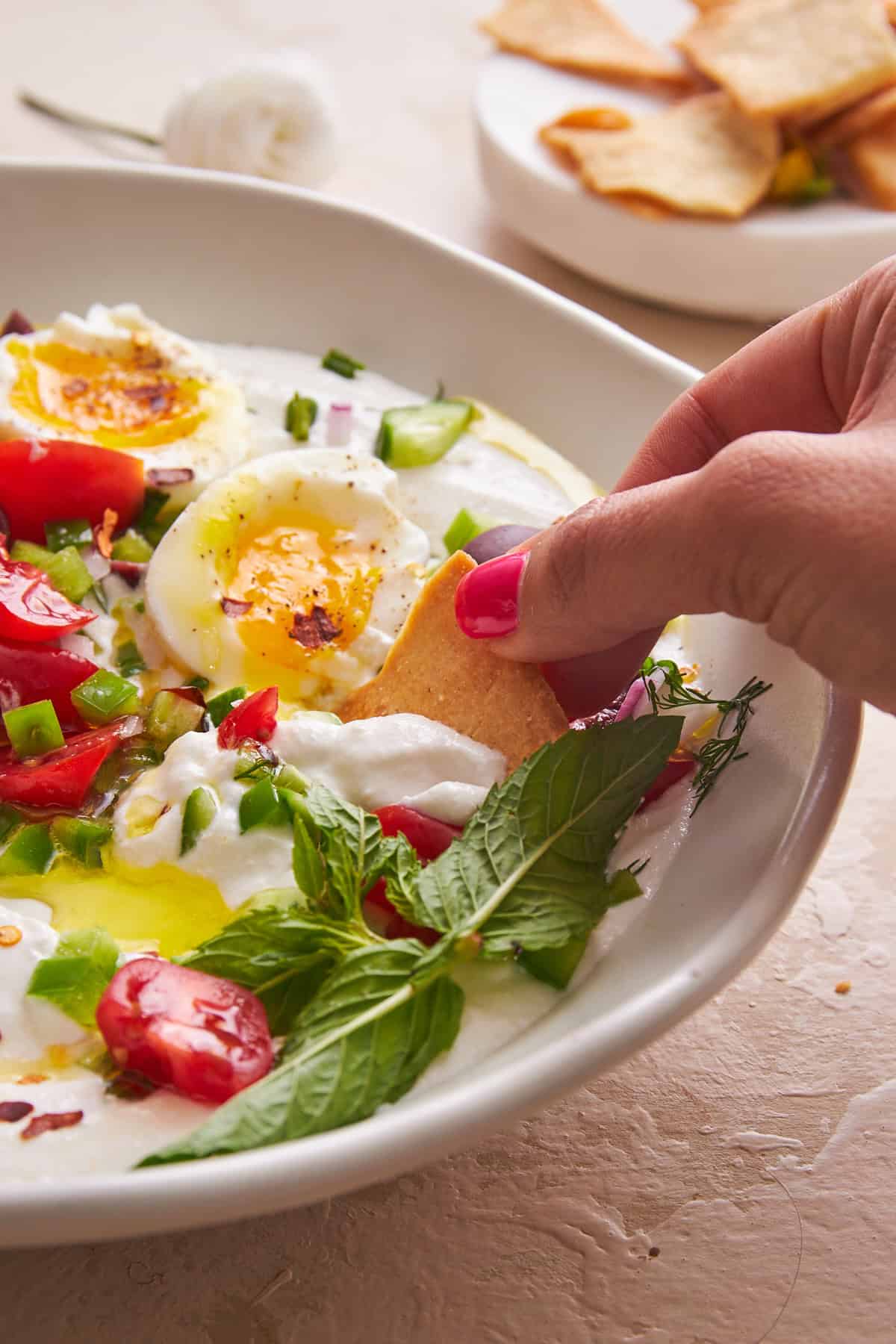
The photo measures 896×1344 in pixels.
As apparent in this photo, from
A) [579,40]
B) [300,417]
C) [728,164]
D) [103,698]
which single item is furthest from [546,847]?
[579,40]

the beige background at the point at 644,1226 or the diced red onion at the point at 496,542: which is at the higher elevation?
the diced red onion at the point at 496,542

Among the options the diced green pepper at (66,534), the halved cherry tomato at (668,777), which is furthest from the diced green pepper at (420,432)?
the halved cherry tomato at (668,777)

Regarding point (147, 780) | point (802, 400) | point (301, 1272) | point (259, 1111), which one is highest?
point (802, 400)

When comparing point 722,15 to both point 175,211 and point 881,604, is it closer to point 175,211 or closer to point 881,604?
point 175,211

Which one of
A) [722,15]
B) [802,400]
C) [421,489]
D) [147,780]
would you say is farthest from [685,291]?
[147,780]

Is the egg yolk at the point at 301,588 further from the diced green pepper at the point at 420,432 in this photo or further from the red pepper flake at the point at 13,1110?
the red pepper flake at the point at 13,1110

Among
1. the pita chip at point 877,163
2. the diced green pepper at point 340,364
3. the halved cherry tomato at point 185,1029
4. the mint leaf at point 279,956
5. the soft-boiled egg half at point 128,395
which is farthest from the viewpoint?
the pita chip at point 877,163
